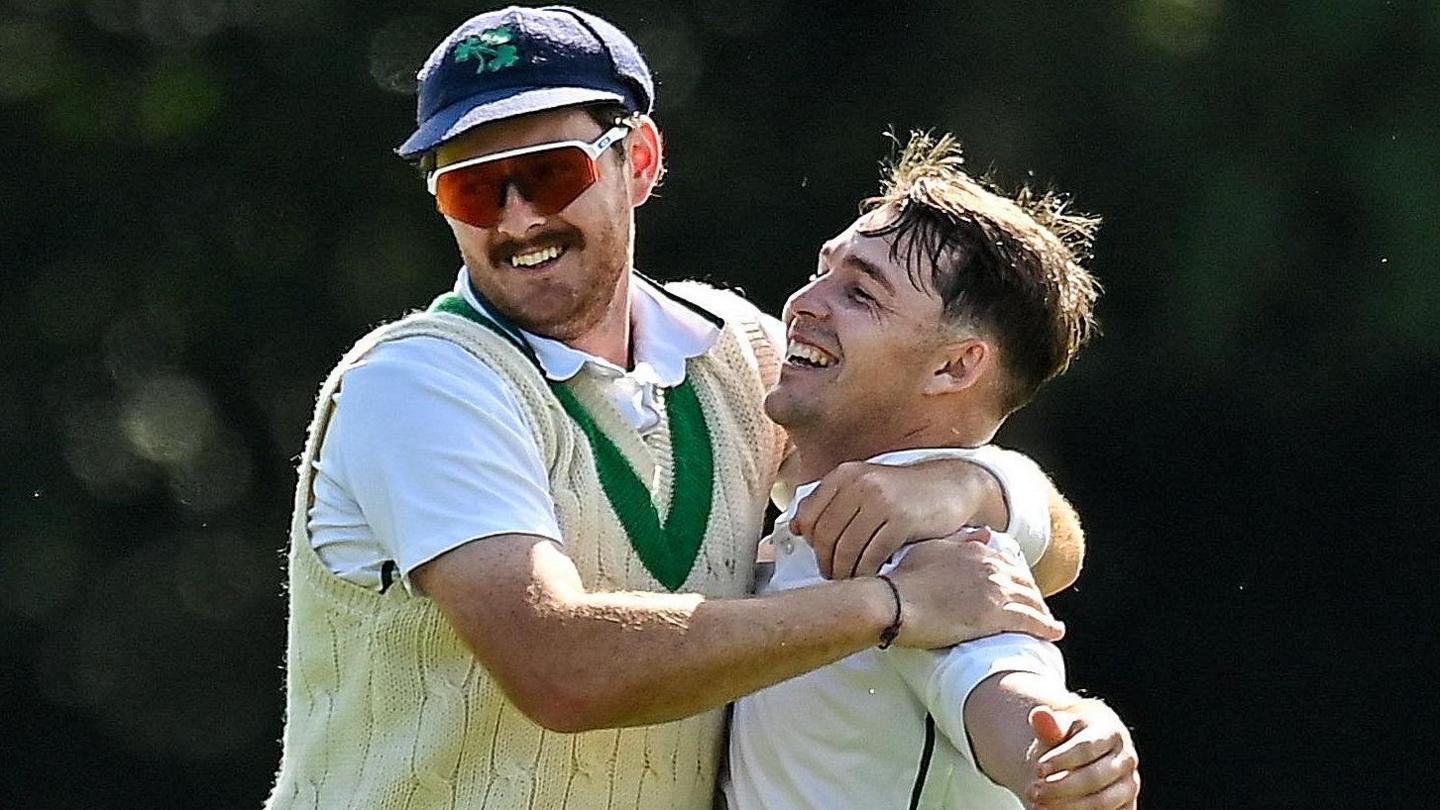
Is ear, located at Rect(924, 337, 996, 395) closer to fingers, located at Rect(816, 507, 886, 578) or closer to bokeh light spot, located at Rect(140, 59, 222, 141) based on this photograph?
fingers, located at Rect(816, 507, 886, 578)

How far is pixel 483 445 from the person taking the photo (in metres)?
2.93

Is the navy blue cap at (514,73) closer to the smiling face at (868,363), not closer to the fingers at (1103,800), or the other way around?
the smiling face at (868,363)

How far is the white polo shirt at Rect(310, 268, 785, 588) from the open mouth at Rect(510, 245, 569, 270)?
23cm

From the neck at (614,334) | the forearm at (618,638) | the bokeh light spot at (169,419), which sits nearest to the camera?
the forearm at (618,638)

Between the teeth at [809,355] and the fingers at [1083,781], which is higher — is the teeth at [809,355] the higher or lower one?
the higher one

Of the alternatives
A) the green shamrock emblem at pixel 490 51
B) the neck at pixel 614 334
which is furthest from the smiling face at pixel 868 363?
the green shamrock emblem at pixel 490 51

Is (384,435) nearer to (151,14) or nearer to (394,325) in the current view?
(394,325)

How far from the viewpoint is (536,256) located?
3258 millimetres

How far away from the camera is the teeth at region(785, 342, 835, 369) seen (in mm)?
3234

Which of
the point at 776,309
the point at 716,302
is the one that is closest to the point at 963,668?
the point at 716,302

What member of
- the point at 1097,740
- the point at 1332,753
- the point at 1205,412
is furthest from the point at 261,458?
the point at 1097,740

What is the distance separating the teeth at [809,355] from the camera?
323cm

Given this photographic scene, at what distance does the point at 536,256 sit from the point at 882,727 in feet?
2.37

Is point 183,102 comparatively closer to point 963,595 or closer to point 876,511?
point 876,511
